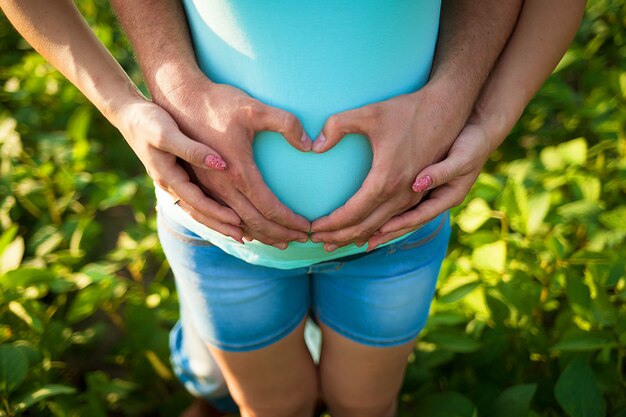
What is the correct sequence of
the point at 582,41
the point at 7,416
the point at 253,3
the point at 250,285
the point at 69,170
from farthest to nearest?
the point at 582,41 → the point at 69,170 → the point at 7,416 → the point at 250,285 → the point at 253,3

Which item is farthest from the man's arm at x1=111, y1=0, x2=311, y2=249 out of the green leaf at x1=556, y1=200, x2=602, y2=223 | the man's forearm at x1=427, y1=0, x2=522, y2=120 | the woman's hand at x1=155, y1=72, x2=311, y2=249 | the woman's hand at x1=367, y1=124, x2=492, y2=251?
the green leaf at x1=556, y1=200, x2=602, y2=223

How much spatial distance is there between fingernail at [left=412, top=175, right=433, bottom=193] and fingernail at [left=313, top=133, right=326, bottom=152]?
14cm

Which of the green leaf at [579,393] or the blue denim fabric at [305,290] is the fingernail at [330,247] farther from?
the green leaf at [579,393]

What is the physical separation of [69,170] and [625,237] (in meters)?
1.69

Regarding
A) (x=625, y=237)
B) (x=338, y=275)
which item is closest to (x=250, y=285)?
(x=338, y=275)

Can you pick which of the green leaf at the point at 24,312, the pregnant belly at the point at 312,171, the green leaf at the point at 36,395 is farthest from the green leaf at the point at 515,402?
the green leaf at the point at 24,312

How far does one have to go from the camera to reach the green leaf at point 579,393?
1.18 meters

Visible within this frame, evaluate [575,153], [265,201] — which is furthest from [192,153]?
[575,153]

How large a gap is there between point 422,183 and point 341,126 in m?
0.14

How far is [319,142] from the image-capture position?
81 centimetres

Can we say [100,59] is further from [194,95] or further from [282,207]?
[282,207]

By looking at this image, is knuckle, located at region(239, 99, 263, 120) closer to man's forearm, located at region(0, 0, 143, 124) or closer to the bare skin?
the bare skin

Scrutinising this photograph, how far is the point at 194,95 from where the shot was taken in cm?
80

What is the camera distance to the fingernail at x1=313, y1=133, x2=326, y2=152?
80 cm
